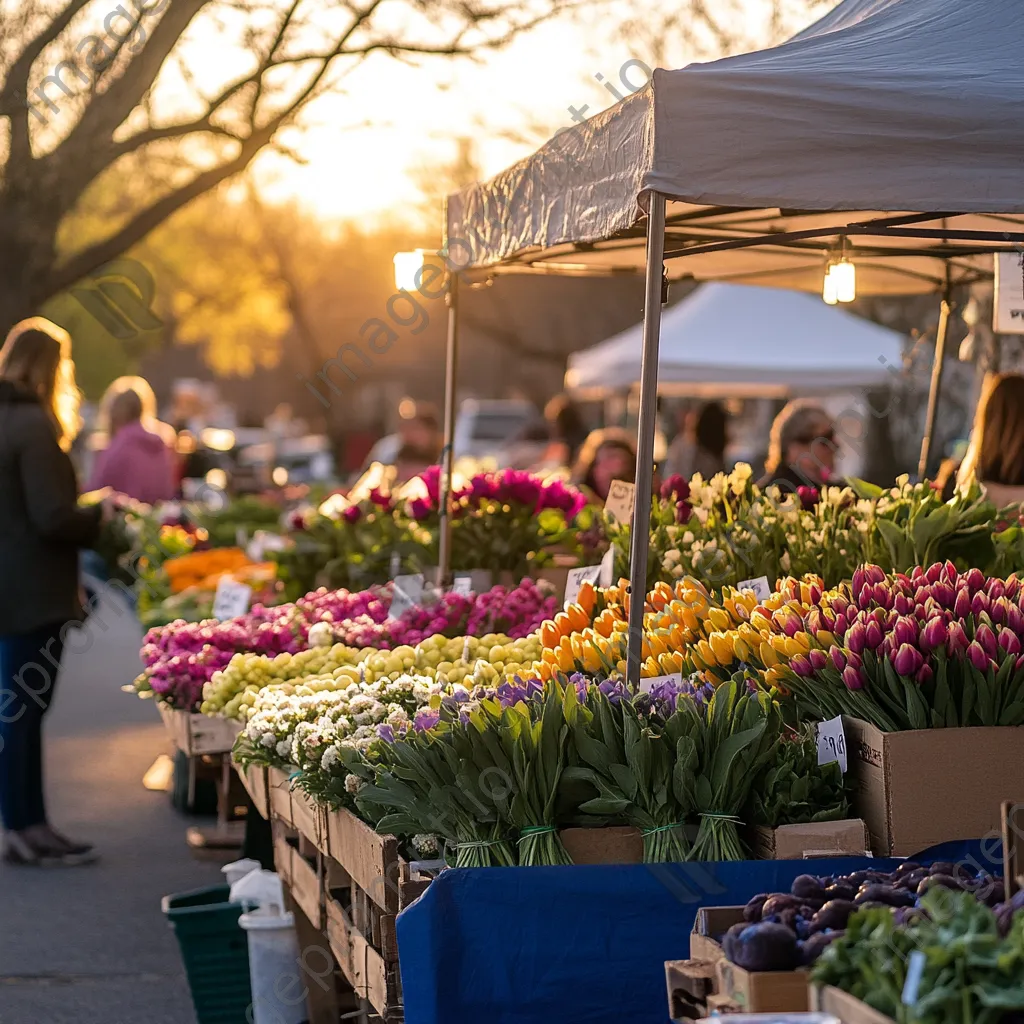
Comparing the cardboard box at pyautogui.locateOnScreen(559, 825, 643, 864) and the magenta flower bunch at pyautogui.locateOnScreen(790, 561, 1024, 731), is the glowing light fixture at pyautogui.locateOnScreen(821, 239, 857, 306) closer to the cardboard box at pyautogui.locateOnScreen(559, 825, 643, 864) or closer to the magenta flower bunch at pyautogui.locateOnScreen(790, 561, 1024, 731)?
the magenta flower bunch at pyautogui.locateOnScreen(790, 561, 1024, 731)

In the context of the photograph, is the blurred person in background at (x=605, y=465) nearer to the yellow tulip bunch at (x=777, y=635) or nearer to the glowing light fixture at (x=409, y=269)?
the glowing light fixture at (x=409, y=269)

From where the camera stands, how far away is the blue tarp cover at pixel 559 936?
3057 mm

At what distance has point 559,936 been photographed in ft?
10.1

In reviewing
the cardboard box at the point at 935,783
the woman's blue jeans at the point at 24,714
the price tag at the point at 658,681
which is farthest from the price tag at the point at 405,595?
the cardboard box at the point at 935,783

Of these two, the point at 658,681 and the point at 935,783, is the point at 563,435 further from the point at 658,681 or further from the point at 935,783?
the point at 935,783

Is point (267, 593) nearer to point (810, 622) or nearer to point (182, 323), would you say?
point (810, 622)

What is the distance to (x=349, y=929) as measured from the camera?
149 inches

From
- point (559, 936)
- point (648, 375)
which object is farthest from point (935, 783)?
point (648, 375)

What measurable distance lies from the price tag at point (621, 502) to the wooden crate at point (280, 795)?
1599 millimetres

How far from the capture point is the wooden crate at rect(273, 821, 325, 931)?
4.12 meters

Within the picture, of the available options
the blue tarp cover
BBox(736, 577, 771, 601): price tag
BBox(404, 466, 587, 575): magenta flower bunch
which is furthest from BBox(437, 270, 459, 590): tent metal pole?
the blue tarp cover

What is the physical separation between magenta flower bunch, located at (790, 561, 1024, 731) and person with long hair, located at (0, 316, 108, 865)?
11.6 ft

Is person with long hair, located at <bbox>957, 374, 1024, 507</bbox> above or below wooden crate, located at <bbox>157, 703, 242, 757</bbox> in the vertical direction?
above

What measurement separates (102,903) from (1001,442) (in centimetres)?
403
